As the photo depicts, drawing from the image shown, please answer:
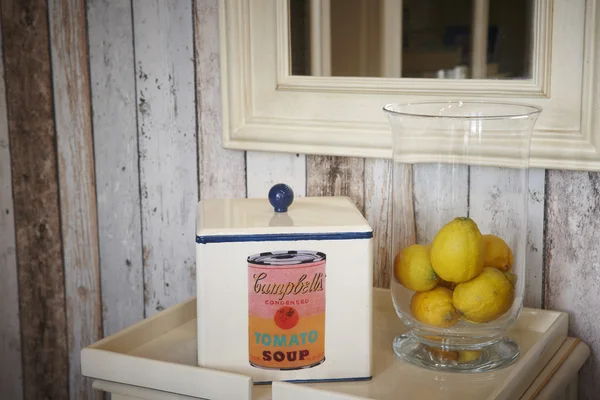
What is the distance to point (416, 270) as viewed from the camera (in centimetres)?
96

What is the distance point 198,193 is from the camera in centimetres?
140

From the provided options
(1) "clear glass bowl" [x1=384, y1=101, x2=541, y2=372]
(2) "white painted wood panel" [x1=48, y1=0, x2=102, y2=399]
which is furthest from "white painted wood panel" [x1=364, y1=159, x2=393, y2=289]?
(2) "white painted wood panel" [x1=48, y1=0, x2=102, y2=399]

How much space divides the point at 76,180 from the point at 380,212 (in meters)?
0.63

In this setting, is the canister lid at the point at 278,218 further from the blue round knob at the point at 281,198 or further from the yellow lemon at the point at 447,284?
the yellow lemon at the point at 447,284

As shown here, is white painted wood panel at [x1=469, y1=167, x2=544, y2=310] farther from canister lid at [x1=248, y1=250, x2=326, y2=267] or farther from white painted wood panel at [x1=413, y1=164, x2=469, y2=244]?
canister lid at [x1=248, y1=250, x2=326, y2=267]

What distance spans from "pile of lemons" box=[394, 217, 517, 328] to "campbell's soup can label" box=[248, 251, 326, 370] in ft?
0.43

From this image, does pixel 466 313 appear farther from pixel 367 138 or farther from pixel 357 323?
pixel 367 138

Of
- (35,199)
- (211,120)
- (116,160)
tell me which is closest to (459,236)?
(211,120)

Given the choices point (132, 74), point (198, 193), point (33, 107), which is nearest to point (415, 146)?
point (198, 193)

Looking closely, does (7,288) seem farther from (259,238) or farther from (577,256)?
(577,256)

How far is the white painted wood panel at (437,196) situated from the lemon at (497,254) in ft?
0.16

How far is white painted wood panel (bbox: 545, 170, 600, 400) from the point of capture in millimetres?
1101

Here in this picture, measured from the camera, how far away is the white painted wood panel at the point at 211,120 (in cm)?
133

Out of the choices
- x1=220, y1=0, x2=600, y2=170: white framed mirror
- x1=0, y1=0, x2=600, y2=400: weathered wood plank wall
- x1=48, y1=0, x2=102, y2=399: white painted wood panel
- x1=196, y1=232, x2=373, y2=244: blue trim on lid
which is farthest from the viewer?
x1=48, y1=0, x2=102, y2=399: white painted wood panel
